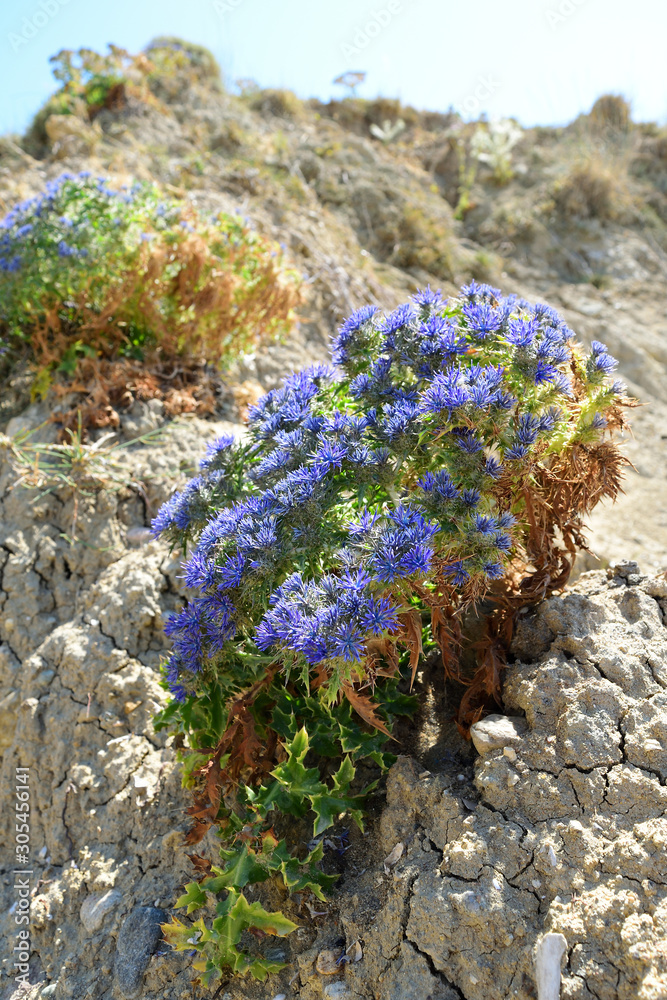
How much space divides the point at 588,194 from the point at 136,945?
9810mm

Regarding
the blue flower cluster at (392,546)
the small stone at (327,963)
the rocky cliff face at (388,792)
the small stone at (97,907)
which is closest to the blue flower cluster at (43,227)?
the rocky cliff face at (388,792)

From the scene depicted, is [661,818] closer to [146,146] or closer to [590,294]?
[590,294]

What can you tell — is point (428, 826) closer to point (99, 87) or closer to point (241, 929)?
point (241, 929)

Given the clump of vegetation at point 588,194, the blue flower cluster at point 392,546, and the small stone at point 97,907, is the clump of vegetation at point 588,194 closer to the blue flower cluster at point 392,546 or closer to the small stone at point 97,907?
the blue flower cluster at point 392,546

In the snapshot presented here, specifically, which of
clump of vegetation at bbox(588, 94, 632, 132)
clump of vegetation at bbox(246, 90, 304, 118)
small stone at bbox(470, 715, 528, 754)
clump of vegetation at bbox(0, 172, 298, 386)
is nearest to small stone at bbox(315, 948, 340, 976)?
small stone at bbox(470, 715, 528, 754)

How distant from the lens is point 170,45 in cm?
1077

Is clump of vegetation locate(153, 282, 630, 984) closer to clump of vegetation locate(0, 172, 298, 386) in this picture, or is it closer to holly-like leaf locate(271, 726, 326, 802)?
holly-like leaf locate(271, 726, 326, 802)

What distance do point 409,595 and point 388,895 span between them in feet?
2.81

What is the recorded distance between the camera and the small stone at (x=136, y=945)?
212cm

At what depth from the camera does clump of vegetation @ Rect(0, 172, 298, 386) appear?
3.88 m

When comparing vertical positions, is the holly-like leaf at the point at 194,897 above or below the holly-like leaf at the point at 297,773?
below

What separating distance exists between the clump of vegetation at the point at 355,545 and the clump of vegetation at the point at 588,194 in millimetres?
7790

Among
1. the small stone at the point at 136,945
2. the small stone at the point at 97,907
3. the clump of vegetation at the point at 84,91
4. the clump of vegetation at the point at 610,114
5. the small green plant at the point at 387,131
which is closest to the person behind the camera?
the small stone at the point at 136,945

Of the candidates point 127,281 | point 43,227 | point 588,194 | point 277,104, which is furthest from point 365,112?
point 127,281
